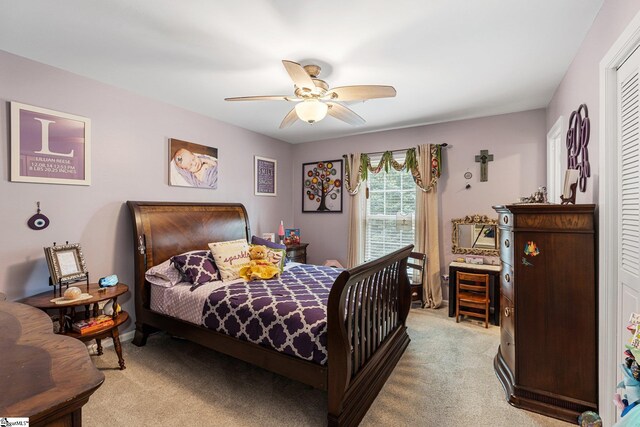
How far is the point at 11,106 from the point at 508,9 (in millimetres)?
3509

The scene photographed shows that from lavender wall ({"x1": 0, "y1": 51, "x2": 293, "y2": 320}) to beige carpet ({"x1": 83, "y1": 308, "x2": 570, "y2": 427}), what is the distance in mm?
948

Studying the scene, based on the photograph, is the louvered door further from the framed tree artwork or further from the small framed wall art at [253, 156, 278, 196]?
the small framed wall art at [253, 156, 278, 196]

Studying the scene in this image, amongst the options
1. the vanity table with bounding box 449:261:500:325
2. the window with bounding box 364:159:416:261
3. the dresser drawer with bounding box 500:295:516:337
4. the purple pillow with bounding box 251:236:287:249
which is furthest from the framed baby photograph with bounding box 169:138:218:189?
the dresser drawer with bounding box 500:295:516:337

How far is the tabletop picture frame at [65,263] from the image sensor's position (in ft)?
7.50

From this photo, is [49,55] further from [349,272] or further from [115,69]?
[349,272]

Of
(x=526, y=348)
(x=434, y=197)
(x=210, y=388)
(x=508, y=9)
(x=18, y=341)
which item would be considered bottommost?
(x=210, y=388)

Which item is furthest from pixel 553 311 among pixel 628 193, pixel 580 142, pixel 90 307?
pixel 90 307

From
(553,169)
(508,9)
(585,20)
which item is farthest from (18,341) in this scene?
(553,169)

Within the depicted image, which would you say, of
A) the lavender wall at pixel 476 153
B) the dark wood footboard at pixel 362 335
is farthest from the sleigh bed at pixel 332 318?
the lavender wall at pixel 476 153

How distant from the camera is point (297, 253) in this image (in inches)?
176

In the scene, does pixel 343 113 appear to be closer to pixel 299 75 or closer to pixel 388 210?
pixel 299 75

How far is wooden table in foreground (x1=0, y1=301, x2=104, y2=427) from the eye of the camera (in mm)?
673

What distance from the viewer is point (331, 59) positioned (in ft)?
7.50

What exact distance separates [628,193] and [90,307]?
12.8ft
